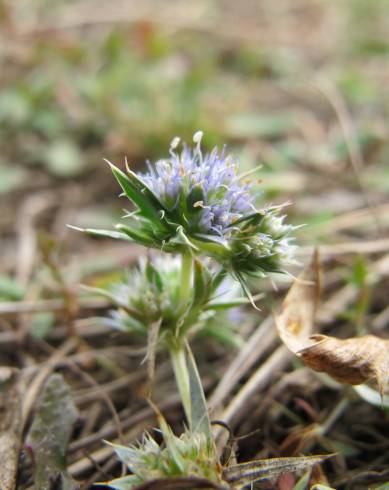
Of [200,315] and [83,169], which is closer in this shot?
[200,315]

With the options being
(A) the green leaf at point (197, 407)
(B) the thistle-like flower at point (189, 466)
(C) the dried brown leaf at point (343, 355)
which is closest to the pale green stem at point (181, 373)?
(A) the green leaf at point (197, 407)

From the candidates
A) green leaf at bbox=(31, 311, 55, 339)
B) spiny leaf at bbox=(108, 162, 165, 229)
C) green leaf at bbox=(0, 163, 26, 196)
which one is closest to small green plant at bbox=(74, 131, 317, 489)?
spiny leaf at bbox=(108, 162, 165, 229)

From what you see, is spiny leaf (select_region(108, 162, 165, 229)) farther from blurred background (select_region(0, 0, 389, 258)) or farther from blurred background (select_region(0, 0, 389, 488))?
blurred background (select_region(0, 0, 389, 258))

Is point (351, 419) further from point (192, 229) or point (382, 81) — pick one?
point (382, 81)

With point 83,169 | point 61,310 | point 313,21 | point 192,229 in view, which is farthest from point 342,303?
point 313,21

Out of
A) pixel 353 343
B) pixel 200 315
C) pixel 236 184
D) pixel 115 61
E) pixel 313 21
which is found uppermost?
pixel 313 21
